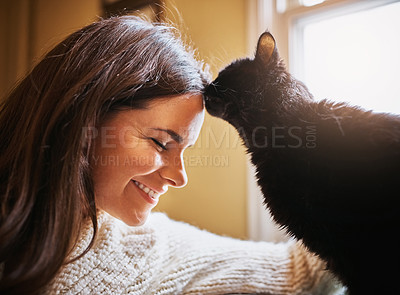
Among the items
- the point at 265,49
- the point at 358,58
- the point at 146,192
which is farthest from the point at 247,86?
the point at 358,58

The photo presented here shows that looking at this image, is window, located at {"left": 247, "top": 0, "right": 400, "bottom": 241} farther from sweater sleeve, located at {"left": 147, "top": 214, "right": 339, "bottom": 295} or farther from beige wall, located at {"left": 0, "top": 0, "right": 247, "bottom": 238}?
sweater sleeve, located at {"left": 147, "top": 214, "right": 339, "bottom": 295}

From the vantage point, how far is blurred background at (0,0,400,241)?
1160 millimetres

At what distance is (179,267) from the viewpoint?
864 mm

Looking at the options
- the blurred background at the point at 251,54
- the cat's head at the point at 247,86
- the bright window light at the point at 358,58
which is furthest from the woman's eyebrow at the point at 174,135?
the bright window light at the point at 358,58

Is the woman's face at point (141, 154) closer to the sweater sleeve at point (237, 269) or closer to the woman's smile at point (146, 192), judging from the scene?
the woman's smile at point (146, 192)

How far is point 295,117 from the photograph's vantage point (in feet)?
2.41

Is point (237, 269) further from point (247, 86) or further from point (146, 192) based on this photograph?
point (247, 86)

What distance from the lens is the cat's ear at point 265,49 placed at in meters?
0.84

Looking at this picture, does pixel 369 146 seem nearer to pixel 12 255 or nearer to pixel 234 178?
pixel 12 255

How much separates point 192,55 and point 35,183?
499 mm

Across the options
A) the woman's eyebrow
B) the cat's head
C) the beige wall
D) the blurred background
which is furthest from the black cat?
the beige wall

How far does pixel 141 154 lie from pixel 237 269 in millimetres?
384

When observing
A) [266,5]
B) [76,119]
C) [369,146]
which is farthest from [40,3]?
[369,146]

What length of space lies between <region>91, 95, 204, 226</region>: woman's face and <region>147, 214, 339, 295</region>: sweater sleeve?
17 cm
